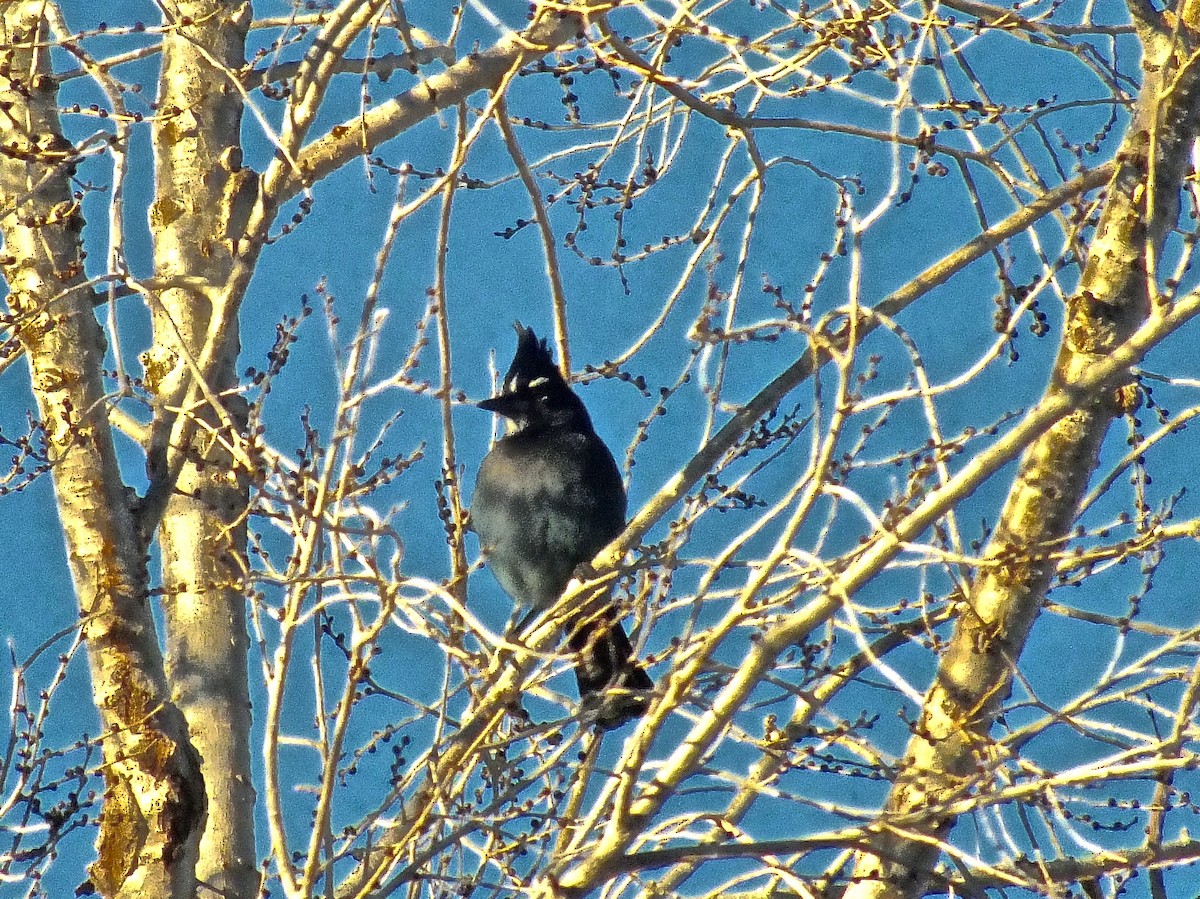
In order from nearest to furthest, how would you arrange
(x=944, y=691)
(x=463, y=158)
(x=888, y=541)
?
1. (x=888, y=541)
2. (x=463, y=158)
3. (x=944, y=691)

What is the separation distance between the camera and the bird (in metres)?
5.00

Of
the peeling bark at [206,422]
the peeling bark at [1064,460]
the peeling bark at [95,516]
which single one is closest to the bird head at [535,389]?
the peeling bark at [206,422]

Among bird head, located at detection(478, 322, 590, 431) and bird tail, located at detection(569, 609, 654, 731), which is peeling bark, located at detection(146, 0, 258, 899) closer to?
bird tail, located at detection(569, 609, 654, 731)

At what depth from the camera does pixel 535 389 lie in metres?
5.21

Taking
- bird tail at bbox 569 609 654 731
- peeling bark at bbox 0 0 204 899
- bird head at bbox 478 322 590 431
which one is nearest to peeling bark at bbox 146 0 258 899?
peeling bark at bbox 0 0 204 899

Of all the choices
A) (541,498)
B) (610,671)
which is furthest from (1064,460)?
(541,498)

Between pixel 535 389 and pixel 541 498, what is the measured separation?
1.33 ft

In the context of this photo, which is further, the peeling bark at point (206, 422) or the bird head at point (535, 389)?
the bird head at point (535, 389)

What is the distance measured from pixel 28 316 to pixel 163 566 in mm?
1239

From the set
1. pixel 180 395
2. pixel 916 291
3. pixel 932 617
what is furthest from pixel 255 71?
pixel 932 617

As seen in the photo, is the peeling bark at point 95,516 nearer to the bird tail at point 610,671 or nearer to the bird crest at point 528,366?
the bird tail at point 610,671

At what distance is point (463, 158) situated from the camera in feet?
9.91

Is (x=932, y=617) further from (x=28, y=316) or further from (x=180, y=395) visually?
(x=28, y=316)

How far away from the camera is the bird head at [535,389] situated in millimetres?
5191
